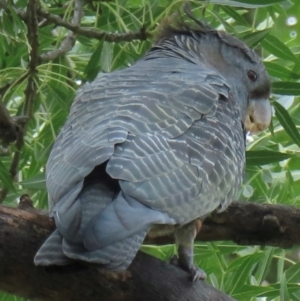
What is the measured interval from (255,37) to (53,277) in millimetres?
1111

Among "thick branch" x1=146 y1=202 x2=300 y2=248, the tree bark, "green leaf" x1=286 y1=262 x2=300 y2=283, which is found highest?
the tree bark

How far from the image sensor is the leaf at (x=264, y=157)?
257 centimetres

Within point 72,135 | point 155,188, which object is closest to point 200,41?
point 72,135

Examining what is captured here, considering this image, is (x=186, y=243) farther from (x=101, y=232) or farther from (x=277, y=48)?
(x=277, y=48)

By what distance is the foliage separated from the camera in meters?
2.59

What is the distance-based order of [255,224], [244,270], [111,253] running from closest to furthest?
[111,253] → [255,224] → [244,270]

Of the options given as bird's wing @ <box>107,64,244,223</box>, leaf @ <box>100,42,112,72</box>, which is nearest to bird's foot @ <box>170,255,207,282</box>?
bird's wing @ <box>107,64,244,223</box>

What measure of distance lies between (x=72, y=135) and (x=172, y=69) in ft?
1.64

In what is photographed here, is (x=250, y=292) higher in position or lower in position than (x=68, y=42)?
lower

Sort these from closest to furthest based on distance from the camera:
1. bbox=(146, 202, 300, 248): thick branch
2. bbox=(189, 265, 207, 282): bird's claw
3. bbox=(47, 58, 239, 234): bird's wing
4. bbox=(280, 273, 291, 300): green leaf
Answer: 1. bbox=(47, 58, 239, 234): bird's wing
2. bbox=(189, 265, 207, 282): bird's claw
3. bbox=(146, 202, 300, 248): thick branch
4. bbox=(280, 273, 291, 300): green leaf

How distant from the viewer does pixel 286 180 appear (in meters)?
2.73

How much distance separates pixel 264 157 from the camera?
8.46 feet

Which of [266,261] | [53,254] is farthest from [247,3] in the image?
[53,254]

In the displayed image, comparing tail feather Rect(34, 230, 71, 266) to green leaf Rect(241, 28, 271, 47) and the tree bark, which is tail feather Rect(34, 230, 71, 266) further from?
green leaf Rect(241, 28, 271, 47)
